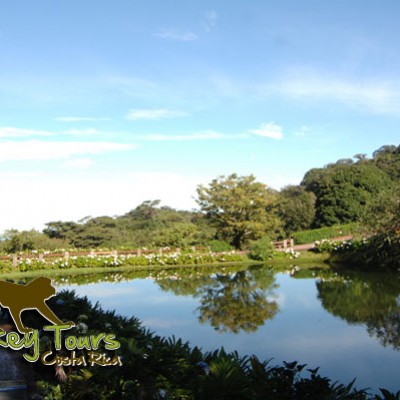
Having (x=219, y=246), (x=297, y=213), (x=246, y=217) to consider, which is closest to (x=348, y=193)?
(x=297, y=213)

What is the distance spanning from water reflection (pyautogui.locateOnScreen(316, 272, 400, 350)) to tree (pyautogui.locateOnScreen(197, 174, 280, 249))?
10.2m

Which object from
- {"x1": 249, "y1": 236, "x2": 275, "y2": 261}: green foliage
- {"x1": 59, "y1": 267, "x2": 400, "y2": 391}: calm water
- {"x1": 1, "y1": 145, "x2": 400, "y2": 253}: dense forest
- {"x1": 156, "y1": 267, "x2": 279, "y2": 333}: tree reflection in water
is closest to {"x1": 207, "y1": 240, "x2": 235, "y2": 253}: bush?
{"x1": 1, "y1": 145, "x2": 400, "y2": 253}: dense forest

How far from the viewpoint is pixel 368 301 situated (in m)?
11.1

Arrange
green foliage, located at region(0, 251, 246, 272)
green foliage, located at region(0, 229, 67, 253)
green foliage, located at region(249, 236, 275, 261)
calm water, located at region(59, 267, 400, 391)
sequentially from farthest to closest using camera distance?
green foliage, located at region(0, 229, 67, 253), green foliage, located at region(249, 236, 275, 261), green foliage, located at region(0, 251, 246, 272), calm water, located at region(59, 267, 400, 391)

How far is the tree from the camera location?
26562 mm

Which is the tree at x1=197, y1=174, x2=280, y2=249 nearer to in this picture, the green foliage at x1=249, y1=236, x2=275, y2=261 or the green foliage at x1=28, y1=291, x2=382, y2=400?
the green foliage at x1=249, y1=236, x2=275, y2=261

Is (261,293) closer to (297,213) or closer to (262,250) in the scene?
(262,250)

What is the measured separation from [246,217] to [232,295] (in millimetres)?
14772

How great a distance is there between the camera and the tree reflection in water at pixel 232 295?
9.52 m

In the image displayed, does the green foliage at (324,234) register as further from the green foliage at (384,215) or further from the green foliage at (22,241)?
the green foliage at (22,241)

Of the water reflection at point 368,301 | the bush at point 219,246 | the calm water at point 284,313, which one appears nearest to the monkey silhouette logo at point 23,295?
the calm water at point 284,313

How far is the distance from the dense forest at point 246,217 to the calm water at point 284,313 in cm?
592

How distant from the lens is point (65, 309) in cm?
639

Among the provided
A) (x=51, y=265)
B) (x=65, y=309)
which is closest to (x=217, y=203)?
(x=51, y=265)
